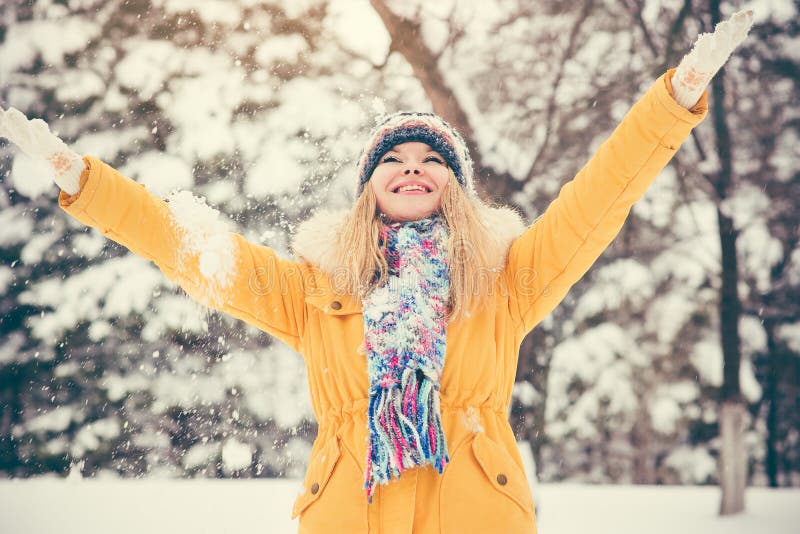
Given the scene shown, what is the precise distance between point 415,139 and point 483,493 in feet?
3.31

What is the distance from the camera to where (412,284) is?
1872mm

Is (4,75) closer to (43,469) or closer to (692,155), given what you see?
(43,469)

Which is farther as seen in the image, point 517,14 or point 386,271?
point 517,14

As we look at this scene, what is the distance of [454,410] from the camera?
5.74 ft

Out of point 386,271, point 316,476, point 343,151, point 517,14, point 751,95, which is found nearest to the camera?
point 316,476

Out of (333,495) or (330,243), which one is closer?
(333,495)

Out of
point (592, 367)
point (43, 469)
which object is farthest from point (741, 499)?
Result: point (43, 469)

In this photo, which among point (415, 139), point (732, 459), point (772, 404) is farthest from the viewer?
point (772, 404)

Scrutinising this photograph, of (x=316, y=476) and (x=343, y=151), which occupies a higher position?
(x=343, y=151)

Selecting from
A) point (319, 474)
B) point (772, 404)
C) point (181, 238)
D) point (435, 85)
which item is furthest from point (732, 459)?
point (181, 238)

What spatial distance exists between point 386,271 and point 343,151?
3201 mm

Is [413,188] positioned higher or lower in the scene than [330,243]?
higher

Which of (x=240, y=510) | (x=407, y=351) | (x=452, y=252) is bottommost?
(x=240, y=510)

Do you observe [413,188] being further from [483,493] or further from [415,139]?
[483,493]
